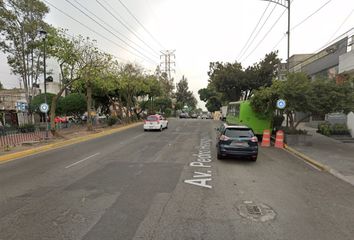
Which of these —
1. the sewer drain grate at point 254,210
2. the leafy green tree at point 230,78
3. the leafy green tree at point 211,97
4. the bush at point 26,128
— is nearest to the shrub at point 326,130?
the sewer drain grate at point 254,210

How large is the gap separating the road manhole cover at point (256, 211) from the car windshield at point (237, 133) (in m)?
5.83

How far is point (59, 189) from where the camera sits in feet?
27.1

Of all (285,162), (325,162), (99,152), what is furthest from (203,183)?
(99,152)

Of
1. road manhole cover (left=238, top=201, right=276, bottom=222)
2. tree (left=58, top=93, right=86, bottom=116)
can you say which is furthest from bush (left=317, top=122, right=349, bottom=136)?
tree (left=58, top=93, right=86, bottom=116)

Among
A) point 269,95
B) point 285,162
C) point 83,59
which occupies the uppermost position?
point 83,59

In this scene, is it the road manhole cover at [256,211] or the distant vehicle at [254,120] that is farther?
the distant vehicle at [254,120]

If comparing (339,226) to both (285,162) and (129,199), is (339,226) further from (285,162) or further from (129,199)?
(285,162)

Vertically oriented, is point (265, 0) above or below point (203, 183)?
above

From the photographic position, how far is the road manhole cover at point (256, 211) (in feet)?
20.2

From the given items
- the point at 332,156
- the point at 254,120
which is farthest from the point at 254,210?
the point at 254,120

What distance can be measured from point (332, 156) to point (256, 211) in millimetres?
9564

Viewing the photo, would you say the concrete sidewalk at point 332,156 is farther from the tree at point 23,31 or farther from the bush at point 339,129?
the tree at point 23,31

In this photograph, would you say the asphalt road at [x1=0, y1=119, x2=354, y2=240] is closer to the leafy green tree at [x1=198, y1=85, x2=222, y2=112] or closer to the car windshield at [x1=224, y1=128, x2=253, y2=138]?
the car windshield at [x1=224, y1=128, x2=253, y2=138]

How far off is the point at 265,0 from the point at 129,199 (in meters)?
18.9
